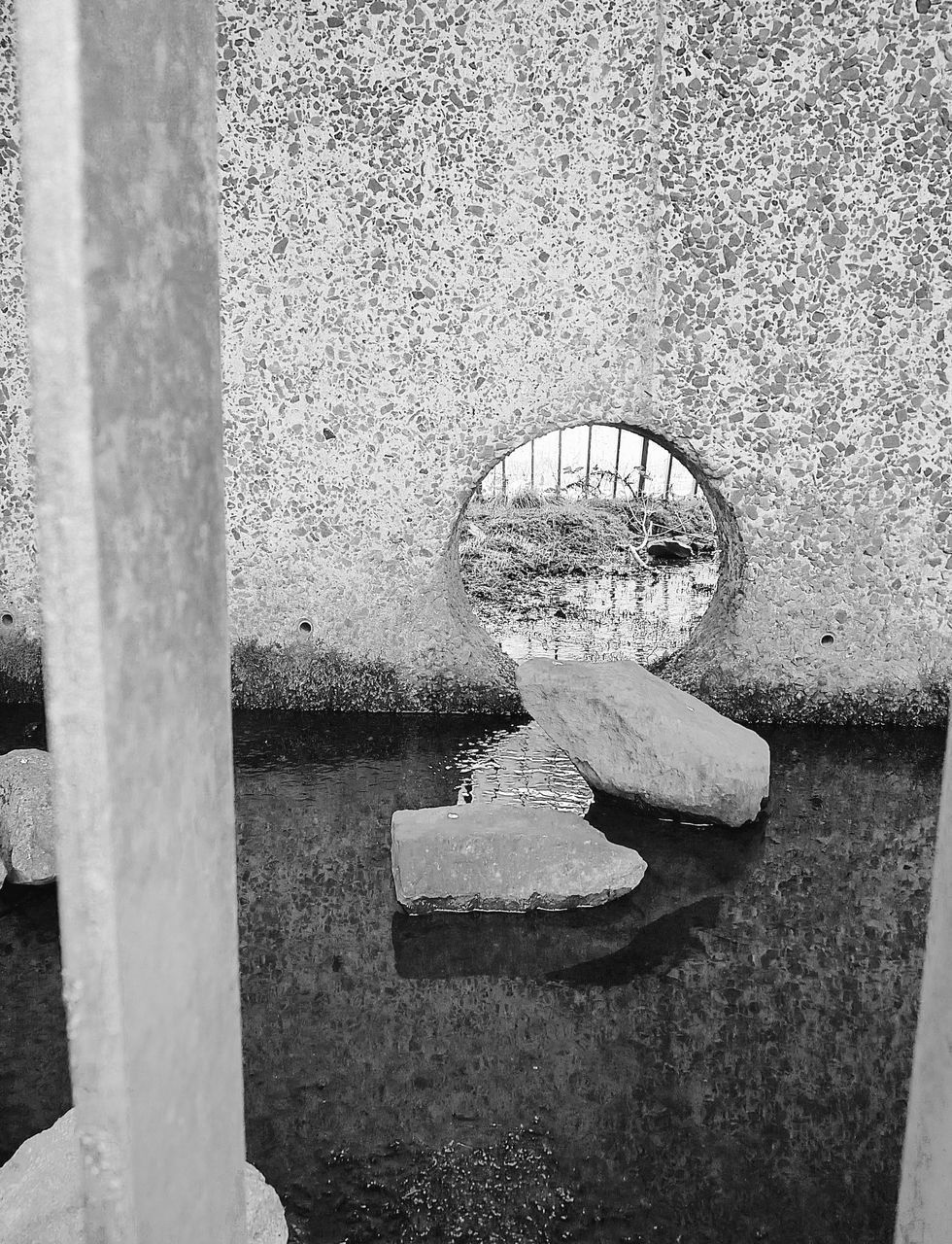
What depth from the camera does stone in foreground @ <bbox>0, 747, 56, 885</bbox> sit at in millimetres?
3236

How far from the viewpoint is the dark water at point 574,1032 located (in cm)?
217

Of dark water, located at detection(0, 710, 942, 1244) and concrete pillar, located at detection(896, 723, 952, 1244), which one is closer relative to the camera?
concrete pillar, located at detection(896, 723, 952, 1244)

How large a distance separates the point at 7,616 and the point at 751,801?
129 inches

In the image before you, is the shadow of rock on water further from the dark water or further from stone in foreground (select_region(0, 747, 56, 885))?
stone in foreground (select_region(0, 747, 56, 885))

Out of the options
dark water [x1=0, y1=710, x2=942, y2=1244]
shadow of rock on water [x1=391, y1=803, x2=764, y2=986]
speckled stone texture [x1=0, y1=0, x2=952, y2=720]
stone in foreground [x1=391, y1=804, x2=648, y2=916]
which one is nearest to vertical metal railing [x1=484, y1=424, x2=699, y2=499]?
speckled stone texture [x1=0, y1=0, x2=952, y2=720]

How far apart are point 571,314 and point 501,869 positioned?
2.35 metres

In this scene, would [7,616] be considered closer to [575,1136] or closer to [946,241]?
[575,1136]

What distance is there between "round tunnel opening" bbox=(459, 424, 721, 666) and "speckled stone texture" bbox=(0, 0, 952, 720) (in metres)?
0.58

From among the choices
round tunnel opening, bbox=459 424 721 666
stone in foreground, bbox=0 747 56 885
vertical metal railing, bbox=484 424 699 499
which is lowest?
stone in foreground, bbox=0 747 56 885

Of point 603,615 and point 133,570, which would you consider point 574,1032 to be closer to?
point 133,570

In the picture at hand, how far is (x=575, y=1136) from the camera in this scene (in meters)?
2.33

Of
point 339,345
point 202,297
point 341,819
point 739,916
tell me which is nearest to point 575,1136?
point 739,916

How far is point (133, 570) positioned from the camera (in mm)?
1001

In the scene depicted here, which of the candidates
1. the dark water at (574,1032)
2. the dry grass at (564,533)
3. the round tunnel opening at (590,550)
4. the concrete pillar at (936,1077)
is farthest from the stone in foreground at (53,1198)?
the dry grass at (564,533)
